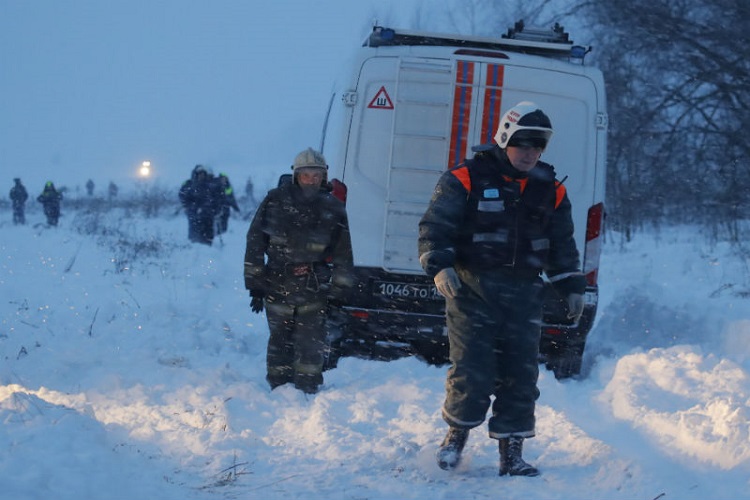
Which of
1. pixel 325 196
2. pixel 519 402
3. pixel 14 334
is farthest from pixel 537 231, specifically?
pixel 14 334

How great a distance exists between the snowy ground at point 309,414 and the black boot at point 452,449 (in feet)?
0.26

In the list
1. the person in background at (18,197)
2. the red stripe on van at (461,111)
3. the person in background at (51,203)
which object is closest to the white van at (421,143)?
the red stripe on van at (461,111)

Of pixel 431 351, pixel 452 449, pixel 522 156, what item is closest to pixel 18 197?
pixel 431 351

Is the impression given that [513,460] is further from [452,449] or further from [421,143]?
[421,143]

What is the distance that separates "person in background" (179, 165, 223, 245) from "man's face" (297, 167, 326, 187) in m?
11.7

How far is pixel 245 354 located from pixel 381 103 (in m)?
2.84

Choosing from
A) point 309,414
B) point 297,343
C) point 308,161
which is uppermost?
point 308,161

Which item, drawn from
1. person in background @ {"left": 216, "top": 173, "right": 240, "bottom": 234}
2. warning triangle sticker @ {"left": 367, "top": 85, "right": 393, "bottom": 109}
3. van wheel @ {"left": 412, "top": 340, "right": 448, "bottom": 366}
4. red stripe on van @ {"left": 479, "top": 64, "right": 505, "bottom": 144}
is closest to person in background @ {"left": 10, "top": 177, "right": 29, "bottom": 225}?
person in background @ {"left": 216, "top": 173, "right": 240, "bottom": 234}

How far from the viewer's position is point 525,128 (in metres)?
4.11

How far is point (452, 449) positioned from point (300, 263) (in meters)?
2.19

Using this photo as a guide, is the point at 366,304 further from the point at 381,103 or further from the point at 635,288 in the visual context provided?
the point at 635,288

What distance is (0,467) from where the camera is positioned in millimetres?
3312

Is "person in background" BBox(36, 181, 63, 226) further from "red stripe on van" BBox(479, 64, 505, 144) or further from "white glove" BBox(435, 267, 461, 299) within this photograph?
"white glove" BBox(435, 267, 461, 299)

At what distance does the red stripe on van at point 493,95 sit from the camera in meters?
6.21
